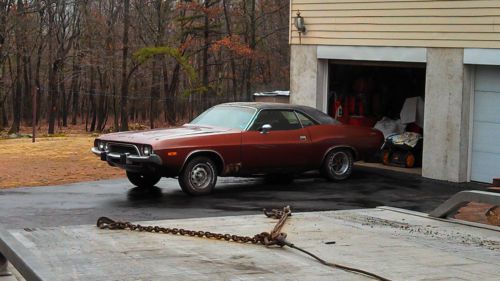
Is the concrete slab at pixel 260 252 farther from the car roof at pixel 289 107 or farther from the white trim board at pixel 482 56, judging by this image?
the white trim board at pixel 482 56

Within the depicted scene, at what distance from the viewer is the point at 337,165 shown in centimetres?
1426

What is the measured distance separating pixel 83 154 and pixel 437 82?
8.89 m

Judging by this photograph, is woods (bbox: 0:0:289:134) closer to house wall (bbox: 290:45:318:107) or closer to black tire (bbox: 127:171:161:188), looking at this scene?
house wall (bbox: 290:45:318:107)

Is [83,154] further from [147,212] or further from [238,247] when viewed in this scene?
[238,247]

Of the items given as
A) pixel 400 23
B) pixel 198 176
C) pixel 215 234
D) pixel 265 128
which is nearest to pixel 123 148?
pixel 198 176

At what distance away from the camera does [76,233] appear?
6.65 metres

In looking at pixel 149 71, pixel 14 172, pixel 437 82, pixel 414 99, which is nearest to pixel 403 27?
pixel 437 82

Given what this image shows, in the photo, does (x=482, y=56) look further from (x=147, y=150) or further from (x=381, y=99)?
(x=147, y=150)

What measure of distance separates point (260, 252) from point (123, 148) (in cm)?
613

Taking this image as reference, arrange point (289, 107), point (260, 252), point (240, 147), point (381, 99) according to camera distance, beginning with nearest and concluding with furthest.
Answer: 1. point (260, 252)
2. point (240, 147)
3. point (289, 107)
4. point (381, 99)

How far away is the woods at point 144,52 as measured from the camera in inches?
1625

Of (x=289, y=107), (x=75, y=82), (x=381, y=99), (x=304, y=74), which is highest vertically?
(x=75, y=82)

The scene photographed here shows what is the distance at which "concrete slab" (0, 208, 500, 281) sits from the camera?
5230 mm

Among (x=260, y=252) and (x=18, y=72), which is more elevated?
(x=18, y=72)
